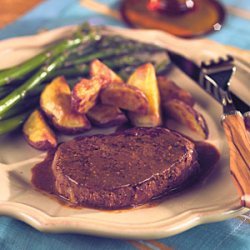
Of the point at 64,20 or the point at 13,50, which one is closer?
the point at 13,50

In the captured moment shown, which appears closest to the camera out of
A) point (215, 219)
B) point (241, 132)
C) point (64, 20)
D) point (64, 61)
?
point (215, 219)

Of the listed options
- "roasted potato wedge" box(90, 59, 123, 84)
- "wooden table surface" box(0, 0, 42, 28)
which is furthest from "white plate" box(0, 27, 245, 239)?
"wooden table surface" box(0, 0, 42, 28)

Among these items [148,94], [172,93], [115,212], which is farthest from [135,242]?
[172,93]

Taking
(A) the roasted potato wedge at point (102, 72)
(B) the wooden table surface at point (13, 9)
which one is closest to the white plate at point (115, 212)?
(A) the roasted potato wedge at point (102, 72)

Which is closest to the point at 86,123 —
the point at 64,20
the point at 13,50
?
the point at 13,50

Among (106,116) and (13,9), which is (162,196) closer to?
(106,116)

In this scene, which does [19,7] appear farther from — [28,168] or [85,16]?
[28,168]

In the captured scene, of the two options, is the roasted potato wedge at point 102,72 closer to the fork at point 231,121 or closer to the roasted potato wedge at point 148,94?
the roasted potato wedge at point 148,94

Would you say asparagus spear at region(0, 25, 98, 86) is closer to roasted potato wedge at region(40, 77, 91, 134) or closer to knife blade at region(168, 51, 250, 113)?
roasted potato wedge at region(40, 77, 91, 134)

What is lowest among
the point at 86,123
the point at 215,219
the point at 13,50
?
the point at 215,219
